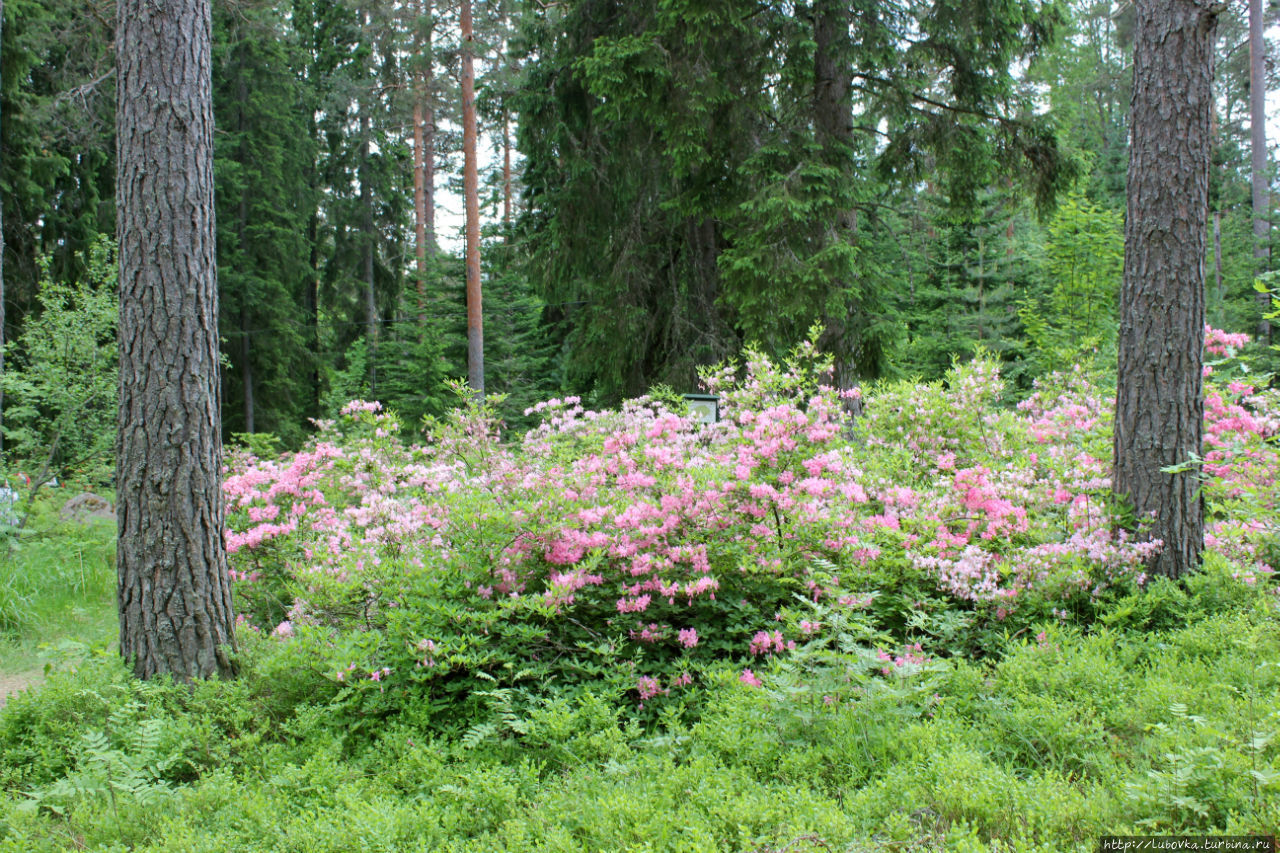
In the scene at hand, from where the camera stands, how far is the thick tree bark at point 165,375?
156 inches

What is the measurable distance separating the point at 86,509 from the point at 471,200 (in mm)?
8572

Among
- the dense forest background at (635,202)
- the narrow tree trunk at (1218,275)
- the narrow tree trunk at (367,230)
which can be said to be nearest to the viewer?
the dense forest background at (635,202)

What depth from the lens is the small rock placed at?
9242 millimetres

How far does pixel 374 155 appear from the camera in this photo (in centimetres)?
2183

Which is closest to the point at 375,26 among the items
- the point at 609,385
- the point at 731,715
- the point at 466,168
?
the point at 466,168

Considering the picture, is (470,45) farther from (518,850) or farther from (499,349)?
(518,850)

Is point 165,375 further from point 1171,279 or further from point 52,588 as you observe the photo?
point 1171,279

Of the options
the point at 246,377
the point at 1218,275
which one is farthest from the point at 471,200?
the point at 1218,275

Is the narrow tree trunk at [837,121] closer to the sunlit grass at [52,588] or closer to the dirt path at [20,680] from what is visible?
the sunlit grass at [52,588]

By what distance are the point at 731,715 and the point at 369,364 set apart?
1894 cm

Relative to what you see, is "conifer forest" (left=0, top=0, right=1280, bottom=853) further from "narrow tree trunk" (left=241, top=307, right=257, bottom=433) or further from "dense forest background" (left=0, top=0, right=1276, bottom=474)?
"narrow tree trunk" (left=241, top=307, right=257, bottom=433)

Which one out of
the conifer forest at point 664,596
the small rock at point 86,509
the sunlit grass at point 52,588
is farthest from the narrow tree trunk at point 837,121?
the small rock at point 86,509

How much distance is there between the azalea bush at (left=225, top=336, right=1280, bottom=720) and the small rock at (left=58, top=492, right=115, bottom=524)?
5525mm

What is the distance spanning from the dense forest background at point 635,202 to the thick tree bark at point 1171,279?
222 cm
